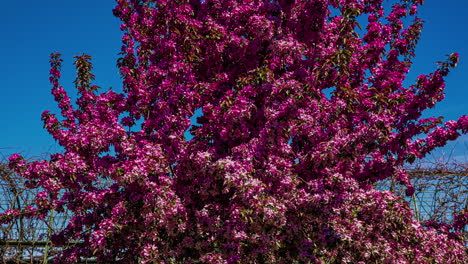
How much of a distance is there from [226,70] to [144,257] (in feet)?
12.2

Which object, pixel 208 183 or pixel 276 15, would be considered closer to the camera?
pixel 208 183

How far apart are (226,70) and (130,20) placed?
2.62 metres

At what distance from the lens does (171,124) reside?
684 centimetres

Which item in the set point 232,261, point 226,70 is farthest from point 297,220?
point 226,70

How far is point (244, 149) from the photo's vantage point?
6.35m

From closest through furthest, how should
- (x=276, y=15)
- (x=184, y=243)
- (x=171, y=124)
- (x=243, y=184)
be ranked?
(x=243, y=184), (x=184, y=243), (x=171, y=124), (x=276, y=15)

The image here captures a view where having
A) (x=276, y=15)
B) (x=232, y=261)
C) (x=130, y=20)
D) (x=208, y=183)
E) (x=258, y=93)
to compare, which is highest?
(x=130, y=20)

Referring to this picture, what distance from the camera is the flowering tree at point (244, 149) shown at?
624cm

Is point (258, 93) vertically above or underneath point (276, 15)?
underneath

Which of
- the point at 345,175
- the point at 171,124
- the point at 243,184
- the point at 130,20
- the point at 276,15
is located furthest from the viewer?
the point at 130,20

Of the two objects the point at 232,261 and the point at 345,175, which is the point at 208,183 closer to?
the point at 232,261

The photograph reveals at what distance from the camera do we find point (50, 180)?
6.66 meters

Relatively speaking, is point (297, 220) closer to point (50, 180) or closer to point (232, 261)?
point (232, 261)

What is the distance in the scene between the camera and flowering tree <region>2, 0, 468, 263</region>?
6.24 metres
